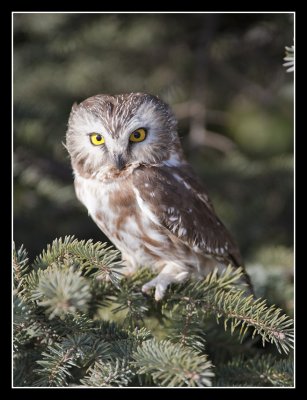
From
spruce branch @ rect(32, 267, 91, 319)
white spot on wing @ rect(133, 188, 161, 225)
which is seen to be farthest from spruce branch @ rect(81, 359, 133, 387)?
white spot on wing @ rect(133, 188, 161, 225)

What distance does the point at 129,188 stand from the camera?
246 cm

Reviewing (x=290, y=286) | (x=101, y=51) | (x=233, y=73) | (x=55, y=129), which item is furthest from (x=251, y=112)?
(x=290, y=286)

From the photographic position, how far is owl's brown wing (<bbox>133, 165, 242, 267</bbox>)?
244cm

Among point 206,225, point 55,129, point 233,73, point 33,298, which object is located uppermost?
point 233,73

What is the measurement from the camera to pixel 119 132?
238cm

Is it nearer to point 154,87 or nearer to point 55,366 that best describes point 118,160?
point 55,366

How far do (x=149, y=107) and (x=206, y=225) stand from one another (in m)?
0.64

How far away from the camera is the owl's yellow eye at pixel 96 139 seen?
2473 mm

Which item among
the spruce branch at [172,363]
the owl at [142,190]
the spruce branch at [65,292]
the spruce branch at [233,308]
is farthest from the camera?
the owl at [142,190]

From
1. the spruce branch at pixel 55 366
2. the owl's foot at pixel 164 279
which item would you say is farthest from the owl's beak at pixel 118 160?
the spruce branch at pixel 55 366

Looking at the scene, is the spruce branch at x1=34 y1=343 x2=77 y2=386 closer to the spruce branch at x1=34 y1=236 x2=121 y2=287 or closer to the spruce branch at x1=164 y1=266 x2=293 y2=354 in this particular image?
the spruce branch at x1=34 y1=236 x2=121 y2=287

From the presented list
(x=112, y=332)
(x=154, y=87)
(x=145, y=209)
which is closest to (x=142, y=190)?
(x=145, y=209)

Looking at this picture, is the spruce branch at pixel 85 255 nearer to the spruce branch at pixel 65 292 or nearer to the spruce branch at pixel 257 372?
the spruce branch at pixel 65 292

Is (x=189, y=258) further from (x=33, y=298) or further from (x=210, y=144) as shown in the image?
(x=210, y=144)
